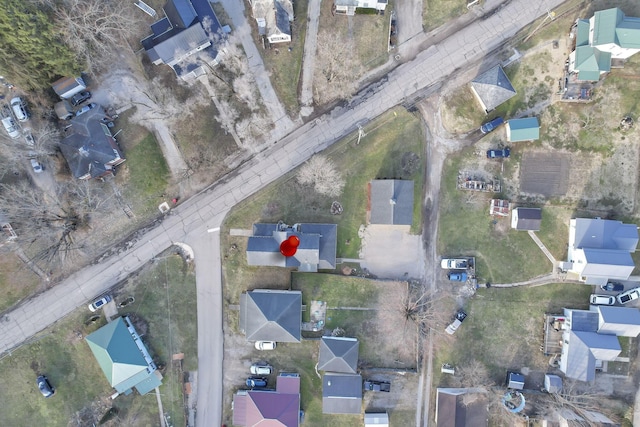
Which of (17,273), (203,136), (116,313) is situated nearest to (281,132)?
(203,136)

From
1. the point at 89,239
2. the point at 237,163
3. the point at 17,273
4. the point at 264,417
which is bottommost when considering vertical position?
the point at 264,417

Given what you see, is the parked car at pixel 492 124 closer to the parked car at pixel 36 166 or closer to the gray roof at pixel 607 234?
the gray roof at pixel 607 234

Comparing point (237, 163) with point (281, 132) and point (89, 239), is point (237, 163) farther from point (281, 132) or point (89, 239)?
point (89, 239)

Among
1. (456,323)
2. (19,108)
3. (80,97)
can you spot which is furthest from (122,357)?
(456,323)

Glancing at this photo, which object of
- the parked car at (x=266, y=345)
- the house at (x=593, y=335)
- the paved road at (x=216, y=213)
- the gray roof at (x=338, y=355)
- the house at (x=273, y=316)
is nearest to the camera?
the house at (x=593, y=335)

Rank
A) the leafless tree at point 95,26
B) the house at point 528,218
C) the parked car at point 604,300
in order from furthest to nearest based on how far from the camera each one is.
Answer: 1. the parked car at point 604,300
2. the house at point 528,218
3. the leafless tree at point 95,26

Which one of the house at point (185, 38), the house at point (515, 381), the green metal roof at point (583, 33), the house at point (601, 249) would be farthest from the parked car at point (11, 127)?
the house at point (601, 249)
